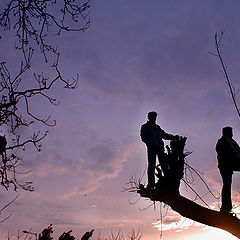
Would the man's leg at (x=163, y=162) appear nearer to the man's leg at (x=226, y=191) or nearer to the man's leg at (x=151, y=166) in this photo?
the man's leg at (x=151, y=166)

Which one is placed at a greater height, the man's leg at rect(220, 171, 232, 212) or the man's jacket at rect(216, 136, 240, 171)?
the man's jacket at rect(216, 136, 240, 171)

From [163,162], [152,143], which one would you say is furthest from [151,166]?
[152,143]

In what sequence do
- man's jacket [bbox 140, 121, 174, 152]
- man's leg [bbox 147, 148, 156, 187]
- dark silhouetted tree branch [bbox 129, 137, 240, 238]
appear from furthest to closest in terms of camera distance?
man's jacket [bbox 140, 121, 174, 152], man's leg [bbox 147, 148, 156, 187], dark silhouetted tree branch [bbox 129, 137, 240, 238]

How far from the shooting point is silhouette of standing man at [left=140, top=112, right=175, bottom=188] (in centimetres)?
810

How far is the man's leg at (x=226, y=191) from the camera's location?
23.9ft

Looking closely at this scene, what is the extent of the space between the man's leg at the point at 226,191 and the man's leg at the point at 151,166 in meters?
1.78

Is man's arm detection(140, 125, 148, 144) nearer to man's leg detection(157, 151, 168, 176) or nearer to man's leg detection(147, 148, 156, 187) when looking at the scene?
man's leg detection(147, 148, 156, 187)

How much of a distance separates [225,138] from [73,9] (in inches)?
203

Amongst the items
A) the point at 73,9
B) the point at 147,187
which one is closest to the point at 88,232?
the point at 147,187

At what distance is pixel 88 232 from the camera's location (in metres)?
19.7

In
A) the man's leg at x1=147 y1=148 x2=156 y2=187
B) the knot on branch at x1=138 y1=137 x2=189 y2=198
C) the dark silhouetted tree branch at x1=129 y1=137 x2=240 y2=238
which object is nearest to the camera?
the dark silhouetted tree branch at x1=129 y1=137 x2=240 y2=238

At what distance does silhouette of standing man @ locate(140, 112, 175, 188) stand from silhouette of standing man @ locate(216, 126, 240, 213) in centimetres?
140

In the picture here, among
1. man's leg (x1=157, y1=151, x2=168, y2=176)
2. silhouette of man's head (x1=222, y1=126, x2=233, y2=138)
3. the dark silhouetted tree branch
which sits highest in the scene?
silhouette of man's head (x1=222, y1=126, x2=233, y2=138)

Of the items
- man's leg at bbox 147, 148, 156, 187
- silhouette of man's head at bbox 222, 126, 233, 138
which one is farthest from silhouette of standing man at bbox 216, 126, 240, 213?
man's leg at bbox 147, 148, 156, 187
